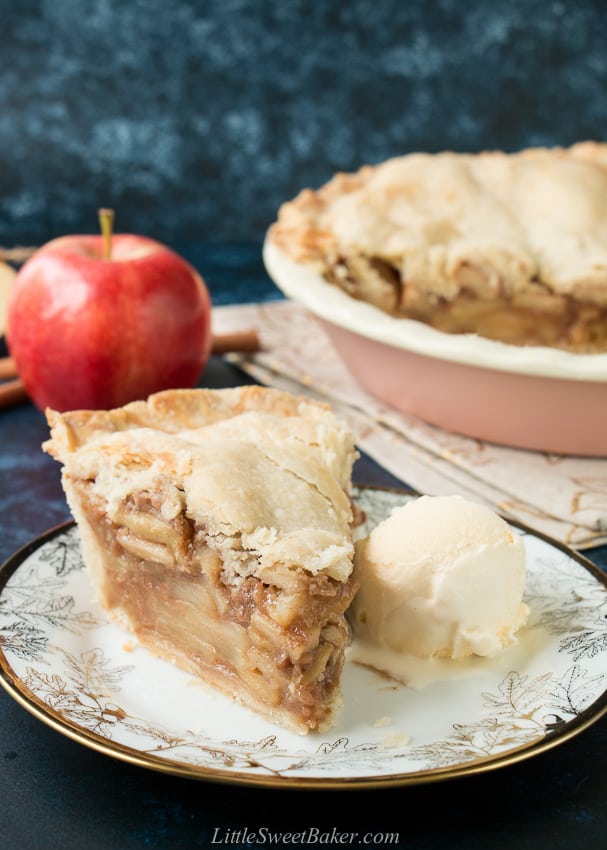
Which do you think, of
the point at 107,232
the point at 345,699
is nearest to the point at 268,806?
the point at 345,699

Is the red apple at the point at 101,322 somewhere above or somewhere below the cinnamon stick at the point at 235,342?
above

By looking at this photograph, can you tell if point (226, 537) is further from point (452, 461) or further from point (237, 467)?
point (452, 461)

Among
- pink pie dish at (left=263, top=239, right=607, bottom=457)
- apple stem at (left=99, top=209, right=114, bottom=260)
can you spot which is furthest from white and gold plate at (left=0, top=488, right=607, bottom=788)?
apple stem at (left=99, top=209, right=114, bottom=260)

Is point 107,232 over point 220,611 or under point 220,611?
over

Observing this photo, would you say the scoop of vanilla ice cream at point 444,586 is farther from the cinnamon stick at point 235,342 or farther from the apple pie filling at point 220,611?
the cinnamon stick at point 235,342

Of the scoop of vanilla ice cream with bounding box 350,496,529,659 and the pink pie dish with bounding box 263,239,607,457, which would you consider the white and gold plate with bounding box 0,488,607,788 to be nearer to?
the scoop of vanilla ice cream with bounding box 350,496,529,659

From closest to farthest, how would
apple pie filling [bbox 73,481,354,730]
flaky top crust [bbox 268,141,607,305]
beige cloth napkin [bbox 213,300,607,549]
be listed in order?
apple pie filling [bbox 73,481,354,730]
beige cloth napkin [bbox 213,300,607,549]
flaky top crust [bbox 268,141,607,305]

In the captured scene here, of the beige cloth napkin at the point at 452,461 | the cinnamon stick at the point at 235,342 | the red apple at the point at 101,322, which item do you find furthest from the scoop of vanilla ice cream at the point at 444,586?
the cinnamon stick at the point at 235,342

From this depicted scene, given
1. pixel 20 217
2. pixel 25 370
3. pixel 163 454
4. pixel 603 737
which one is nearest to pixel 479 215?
pixel 25 370
